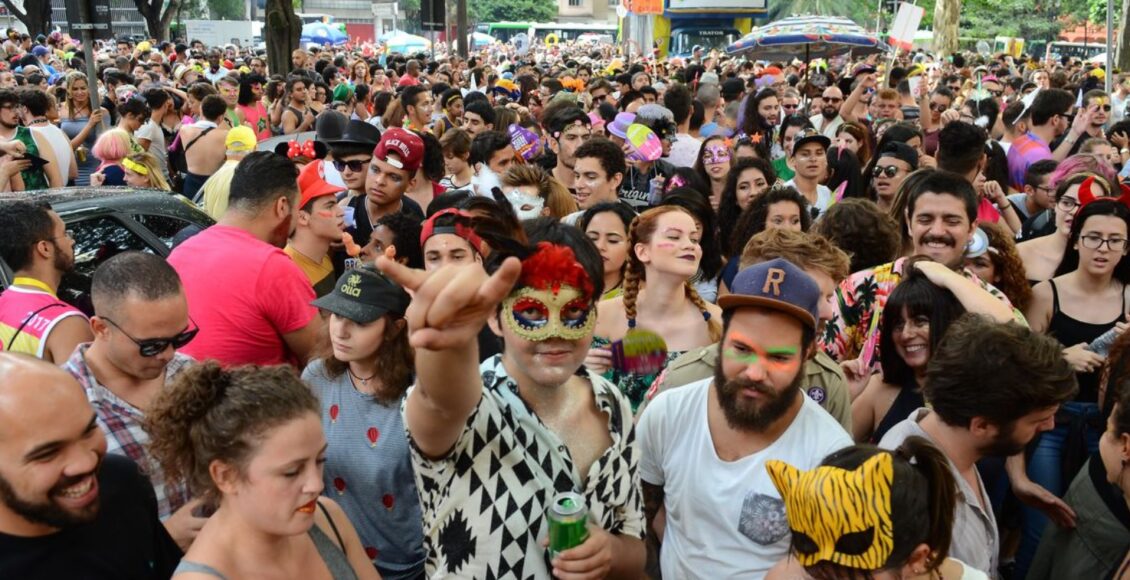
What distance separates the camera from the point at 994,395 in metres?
2.89

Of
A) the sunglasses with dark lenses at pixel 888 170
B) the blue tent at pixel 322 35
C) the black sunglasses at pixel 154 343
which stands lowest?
the black sunglasses at pixel 154 343

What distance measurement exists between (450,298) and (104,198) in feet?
14.4

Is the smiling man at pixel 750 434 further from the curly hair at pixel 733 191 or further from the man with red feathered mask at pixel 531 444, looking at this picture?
the curly hair at pixel 733 191

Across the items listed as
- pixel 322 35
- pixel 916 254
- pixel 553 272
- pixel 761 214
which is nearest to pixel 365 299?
pixel 553 272

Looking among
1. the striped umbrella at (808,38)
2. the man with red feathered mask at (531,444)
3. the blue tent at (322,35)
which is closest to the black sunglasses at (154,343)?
the man with red feathered mask at (531,444)

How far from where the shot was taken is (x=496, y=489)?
2377mm

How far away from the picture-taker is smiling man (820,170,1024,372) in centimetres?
429

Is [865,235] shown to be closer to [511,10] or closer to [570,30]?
[570,30]

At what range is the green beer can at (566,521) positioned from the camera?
2.29 m

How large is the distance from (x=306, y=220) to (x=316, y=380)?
6.24 ft

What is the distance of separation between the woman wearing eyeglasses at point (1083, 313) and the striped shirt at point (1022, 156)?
3.70 meters

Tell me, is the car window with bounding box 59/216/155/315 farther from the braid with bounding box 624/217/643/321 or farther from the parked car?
the braid with bounding box 624/217/643/321

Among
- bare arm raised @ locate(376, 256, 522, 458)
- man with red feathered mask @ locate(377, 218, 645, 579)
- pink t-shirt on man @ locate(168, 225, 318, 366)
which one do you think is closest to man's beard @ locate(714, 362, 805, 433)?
man with red feathered mask @ locate(377, 218, 645, 579)

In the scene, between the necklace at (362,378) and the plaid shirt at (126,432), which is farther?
the necklace at (362,378)
